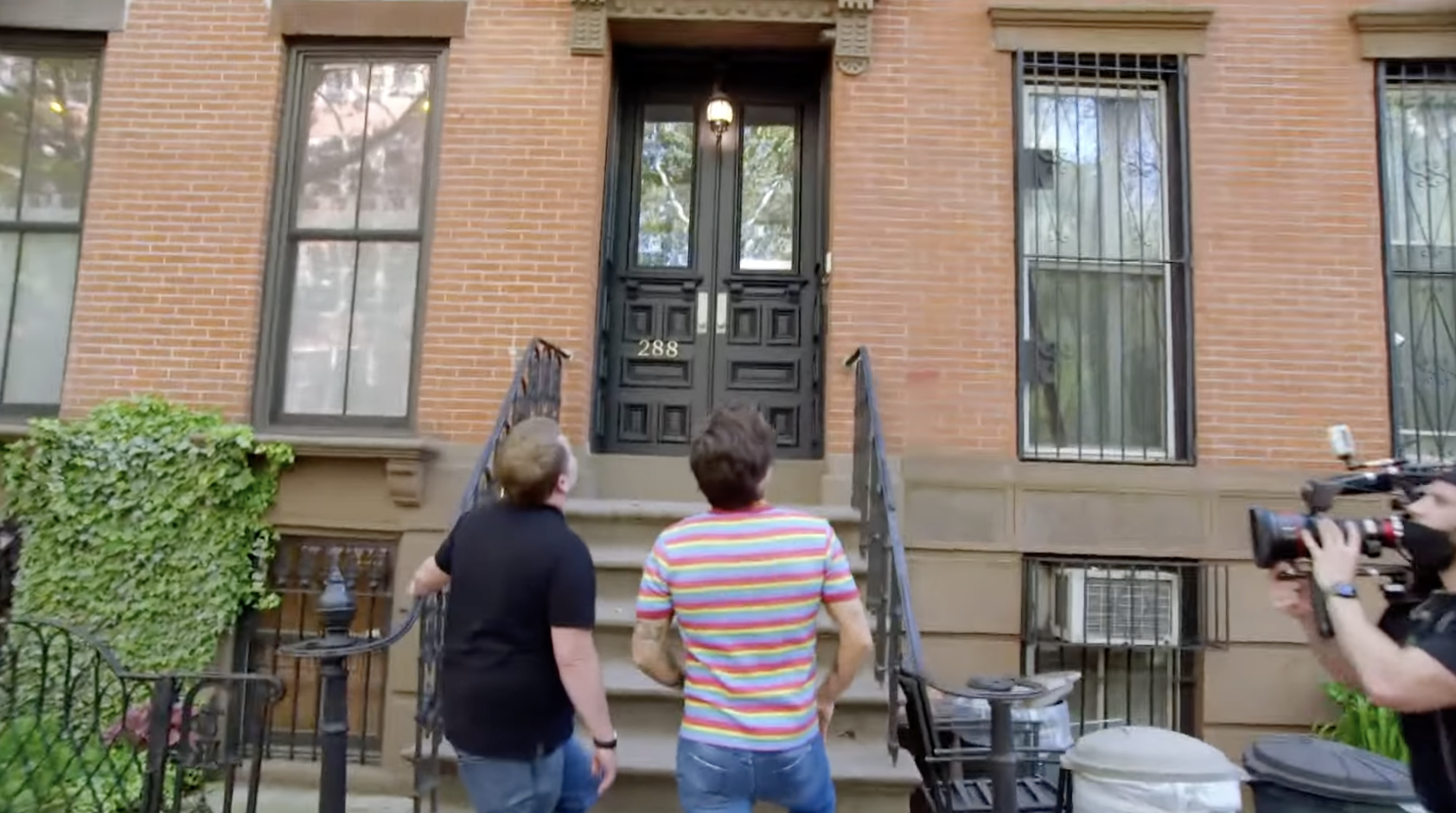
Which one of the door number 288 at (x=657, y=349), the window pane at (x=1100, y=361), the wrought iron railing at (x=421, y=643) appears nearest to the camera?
the wrought iron railing at (x=421, y=643)

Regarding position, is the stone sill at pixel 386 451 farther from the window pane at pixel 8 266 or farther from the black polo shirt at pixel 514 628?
the black polo shirt at pixel 514 628

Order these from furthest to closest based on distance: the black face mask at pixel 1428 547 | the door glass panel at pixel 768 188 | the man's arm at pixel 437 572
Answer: the door glass panel at pixel 768 188, the man's arm at pixel 437 572, the black face mask at pixel 1428 547

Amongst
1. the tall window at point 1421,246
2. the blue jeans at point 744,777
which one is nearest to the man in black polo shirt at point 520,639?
the blue jeans at point 744,777

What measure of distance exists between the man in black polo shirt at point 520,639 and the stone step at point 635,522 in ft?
8.51

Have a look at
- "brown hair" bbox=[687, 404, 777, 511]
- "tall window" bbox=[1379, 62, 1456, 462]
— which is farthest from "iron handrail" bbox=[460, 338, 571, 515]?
"tall window" bbox=[1379, 62, 1456, 462]

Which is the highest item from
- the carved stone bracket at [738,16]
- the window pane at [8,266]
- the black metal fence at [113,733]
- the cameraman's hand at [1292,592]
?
the carved stone bracket at [738,16]

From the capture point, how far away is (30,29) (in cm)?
652

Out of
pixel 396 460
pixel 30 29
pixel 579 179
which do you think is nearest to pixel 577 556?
pixel 396 460

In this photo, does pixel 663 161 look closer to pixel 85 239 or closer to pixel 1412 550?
pixel 85 239

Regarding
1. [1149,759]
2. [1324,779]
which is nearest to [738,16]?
[1149,759]

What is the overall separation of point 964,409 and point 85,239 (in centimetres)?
536

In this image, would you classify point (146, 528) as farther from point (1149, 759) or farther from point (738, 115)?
point (1149, 759)

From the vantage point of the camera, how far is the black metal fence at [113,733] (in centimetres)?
431

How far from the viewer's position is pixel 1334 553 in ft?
8.15
